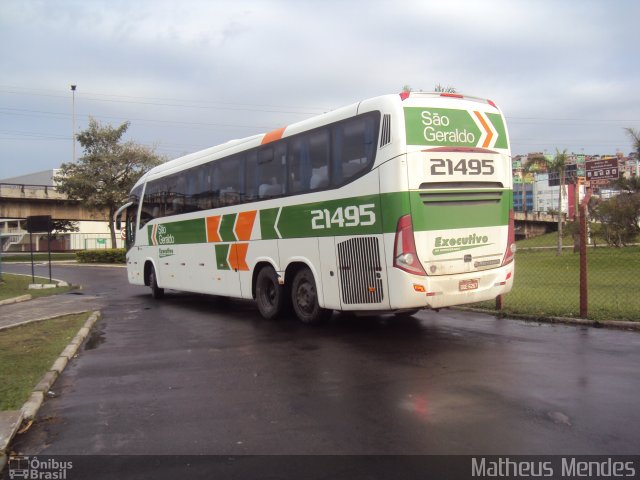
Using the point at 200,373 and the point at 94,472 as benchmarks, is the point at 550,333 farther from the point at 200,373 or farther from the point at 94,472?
the point at 94,472

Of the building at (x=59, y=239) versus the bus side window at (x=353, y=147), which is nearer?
the bus side window at (x=353, y=147)

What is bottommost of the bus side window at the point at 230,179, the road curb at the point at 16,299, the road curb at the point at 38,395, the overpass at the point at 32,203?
the road curb at the point at 38,395

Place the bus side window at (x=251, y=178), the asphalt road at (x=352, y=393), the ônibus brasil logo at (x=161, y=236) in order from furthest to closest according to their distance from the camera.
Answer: the ônibus brasil logo at (x=161, y=236)
the bus side window at (x=251, y=178)
the asphalt road at (x=352, y=393)

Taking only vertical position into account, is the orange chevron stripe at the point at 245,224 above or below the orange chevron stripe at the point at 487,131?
below

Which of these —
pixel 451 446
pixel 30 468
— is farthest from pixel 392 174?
pixel 30 468

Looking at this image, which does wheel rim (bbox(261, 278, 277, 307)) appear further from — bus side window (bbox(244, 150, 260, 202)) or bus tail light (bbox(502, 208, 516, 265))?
bus tail light (bbox(502, 208, 516, 265))

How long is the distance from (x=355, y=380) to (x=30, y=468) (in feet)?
10.6

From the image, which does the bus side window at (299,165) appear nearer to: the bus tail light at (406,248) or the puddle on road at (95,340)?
the bus tail light at (406,248)

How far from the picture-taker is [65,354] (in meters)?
7.68

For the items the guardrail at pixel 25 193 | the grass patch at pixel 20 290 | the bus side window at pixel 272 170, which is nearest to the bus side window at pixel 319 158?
the bus side window at pixel 272 170

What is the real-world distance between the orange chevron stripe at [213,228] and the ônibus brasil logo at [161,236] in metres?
2.18

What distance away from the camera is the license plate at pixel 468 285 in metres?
8.08

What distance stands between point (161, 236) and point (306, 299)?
22.3 feet

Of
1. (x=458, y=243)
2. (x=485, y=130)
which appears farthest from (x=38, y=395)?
(x=485, y=130)
